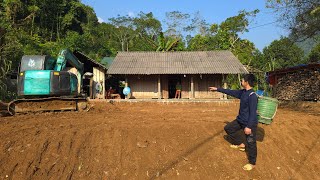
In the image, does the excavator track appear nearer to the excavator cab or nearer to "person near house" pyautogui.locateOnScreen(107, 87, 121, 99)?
the excavator cab

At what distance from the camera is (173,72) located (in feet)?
65.8

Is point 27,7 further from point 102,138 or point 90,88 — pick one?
point 102,138

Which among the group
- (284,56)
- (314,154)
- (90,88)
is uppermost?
(284,56)

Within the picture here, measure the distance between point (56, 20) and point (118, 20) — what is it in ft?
69.4

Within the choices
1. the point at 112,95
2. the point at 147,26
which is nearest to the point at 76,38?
the point at 112,95

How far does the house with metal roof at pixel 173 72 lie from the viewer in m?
20.3

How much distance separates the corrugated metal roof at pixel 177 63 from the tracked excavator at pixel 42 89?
896 cm

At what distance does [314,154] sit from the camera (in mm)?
6848

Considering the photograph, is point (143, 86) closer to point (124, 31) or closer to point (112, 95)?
point (112, 95)

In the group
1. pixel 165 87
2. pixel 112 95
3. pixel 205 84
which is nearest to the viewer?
pixel 112 95

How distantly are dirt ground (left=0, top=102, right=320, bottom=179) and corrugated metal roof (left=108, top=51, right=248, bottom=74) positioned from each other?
12.3 m

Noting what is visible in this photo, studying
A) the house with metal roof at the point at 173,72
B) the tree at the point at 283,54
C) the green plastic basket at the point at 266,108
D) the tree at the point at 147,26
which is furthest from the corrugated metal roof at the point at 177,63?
the tree at the point at 147,26

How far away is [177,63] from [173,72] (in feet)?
5.78

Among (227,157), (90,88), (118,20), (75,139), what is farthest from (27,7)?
(227,157)
